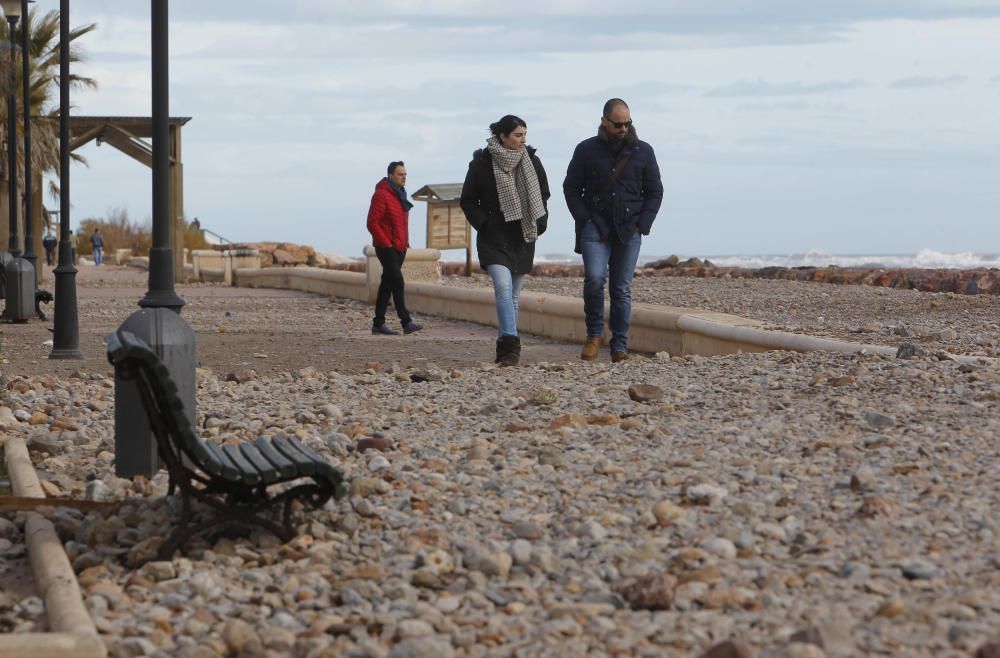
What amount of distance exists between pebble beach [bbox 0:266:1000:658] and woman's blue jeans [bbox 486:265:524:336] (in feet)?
5.54

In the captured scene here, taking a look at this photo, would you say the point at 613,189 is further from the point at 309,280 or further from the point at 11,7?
the point at 309,280

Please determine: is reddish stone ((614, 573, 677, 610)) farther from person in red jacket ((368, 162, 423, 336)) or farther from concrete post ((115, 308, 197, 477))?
person in red jacket ((368, 162, 423, 336))

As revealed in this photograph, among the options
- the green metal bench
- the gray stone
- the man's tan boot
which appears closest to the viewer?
the gray stone

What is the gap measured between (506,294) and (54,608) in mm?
6111

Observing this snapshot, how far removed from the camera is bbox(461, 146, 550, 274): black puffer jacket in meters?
9.81

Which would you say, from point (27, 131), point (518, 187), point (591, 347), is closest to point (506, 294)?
point (518, 187)

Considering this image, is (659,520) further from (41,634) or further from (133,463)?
(133,463)

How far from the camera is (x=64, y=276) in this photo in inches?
472

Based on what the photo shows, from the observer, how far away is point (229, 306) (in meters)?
20.4

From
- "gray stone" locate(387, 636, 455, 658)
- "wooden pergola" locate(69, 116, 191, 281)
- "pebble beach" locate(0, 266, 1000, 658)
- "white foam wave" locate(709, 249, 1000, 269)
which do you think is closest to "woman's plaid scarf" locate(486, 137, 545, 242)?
"pebble beach" locate(0, 266, 1000, 658)

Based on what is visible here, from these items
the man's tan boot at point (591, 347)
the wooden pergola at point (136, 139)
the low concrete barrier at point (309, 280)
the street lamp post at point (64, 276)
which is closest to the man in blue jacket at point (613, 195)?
the man's tan boot at point (591, 347)

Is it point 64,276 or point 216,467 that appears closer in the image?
point 216,467

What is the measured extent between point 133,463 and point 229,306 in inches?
577

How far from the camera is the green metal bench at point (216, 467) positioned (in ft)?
14.9
